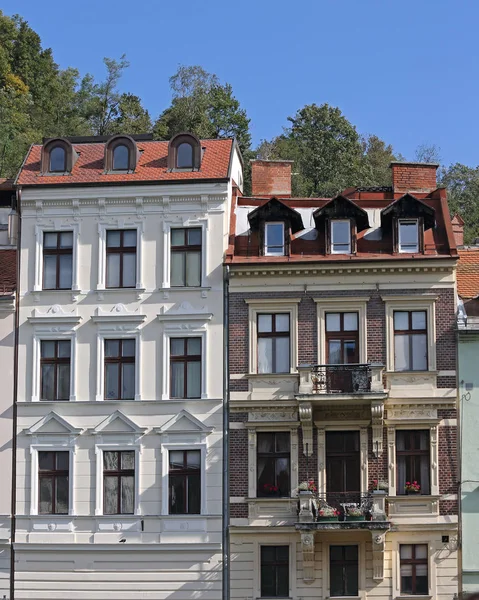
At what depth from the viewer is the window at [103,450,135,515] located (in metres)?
34.0

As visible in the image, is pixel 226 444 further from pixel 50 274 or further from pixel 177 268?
pixel 50 274

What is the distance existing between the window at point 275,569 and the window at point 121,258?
858 cm

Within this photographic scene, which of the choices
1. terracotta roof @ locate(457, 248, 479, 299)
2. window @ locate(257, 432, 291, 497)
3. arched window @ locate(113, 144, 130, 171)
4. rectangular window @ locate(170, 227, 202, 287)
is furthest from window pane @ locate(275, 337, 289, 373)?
arched window @ locate(113, 144, 130, 171)

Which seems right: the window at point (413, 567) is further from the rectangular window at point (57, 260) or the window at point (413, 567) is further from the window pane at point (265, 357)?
the rectangular window at point (57, 260)

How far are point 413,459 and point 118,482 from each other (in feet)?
27.0

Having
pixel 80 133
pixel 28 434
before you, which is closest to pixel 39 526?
pixel 28 434

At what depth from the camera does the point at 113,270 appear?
35.4 m

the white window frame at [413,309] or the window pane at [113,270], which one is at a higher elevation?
the window pane at [113,270]

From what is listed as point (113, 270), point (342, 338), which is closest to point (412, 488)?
point (342, 338)

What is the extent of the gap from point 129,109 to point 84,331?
49648 mm

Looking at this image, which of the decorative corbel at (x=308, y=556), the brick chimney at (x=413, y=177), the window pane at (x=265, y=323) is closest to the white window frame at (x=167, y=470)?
the decorative corbel at (x=308, y=556)

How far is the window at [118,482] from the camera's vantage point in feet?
111

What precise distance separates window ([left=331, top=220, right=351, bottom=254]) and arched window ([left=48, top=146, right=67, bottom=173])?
8.20m

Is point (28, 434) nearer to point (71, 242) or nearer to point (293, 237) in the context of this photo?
point (71, 242)
